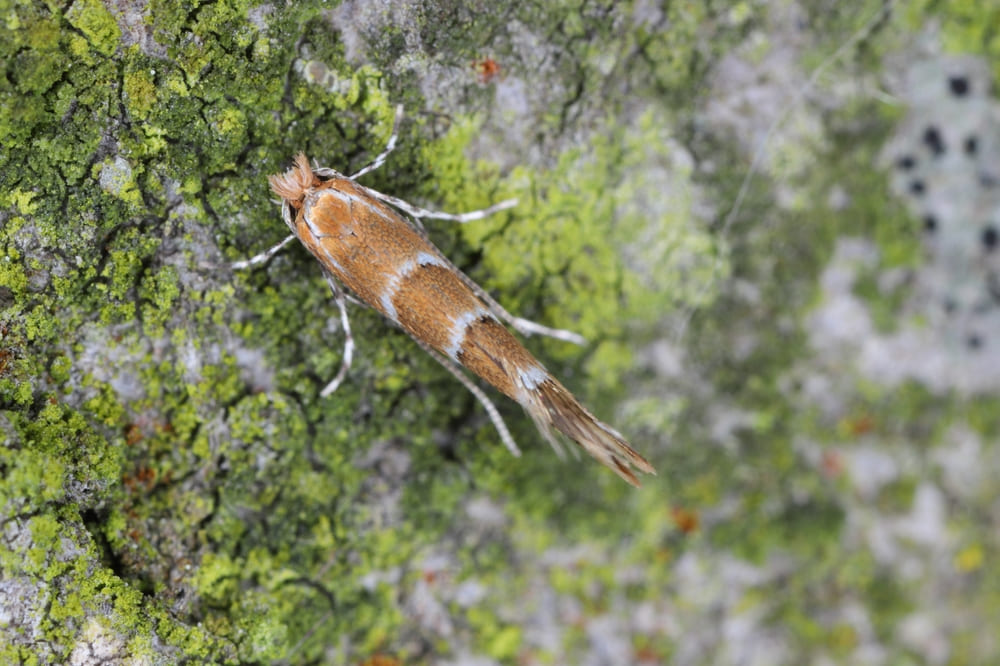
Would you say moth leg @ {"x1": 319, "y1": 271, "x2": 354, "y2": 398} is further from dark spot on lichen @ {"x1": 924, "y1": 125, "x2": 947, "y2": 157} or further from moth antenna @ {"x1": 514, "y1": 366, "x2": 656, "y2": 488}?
dark spot on lichen @ {"x1": 924, "y1": 125, "x2": 947, "y2": 157}

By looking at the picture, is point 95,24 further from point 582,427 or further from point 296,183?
point 582,427

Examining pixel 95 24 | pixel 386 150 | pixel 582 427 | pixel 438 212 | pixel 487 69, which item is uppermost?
pixel 95 24

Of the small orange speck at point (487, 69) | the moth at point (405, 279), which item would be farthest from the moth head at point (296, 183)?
the small orange speck at point (487, 69)

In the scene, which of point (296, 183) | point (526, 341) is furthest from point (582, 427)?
point (296, 183)

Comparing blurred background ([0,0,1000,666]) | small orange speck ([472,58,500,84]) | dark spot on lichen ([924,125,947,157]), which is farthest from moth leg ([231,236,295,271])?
dark spot on lichen ([924,125,947,157])

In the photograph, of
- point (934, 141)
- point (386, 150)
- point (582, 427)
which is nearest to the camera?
point (582, 427)

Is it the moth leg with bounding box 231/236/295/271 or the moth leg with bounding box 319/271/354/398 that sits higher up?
the moth leg with bounding box 231/236/295/271

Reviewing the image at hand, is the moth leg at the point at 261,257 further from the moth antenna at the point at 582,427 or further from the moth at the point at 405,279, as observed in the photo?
the moth antenna at the point at 582,427
